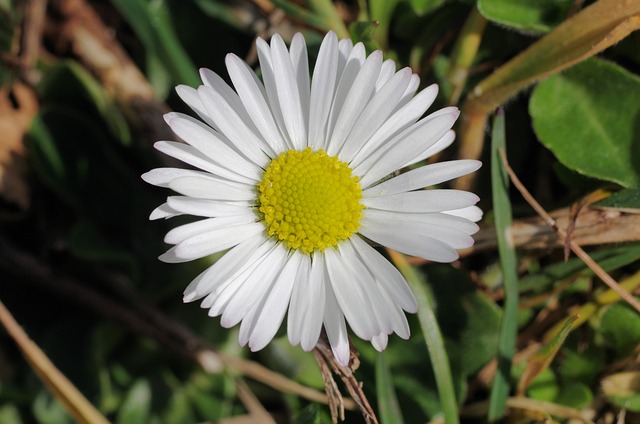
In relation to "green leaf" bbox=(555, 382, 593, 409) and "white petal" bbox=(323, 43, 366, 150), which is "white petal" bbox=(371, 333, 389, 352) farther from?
"green leaf" bbox=(555, 382, 593, 409)

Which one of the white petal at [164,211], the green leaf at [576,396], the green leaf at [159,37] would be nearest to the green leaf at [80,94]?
the green leaf at [159,37]

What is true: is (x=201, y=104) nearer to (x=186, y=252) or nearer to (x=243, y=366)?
(x=186, y=252)

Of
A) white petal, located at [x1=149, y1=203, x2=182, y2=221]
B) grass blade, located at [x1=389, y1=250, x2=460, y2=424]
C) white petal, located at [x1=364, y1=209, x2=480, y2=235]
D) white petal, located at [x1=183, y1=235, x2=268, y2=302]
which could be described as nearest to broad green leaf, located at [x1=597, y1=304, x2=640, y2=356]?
grass blade, located at [x1=389, y1=250, x2=460, y2=424]

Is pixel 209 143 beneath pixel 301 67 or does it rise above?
beneath

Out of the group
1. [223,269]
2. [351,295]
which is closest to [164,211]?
[223,269]

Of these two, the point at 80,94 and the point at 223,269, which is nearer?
the point at 223,269

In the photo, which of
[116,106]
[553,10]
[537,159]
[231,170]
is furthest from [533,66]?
[116,106]

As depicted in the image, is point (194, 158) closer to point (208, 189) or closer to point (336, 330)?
point (208, 189)
